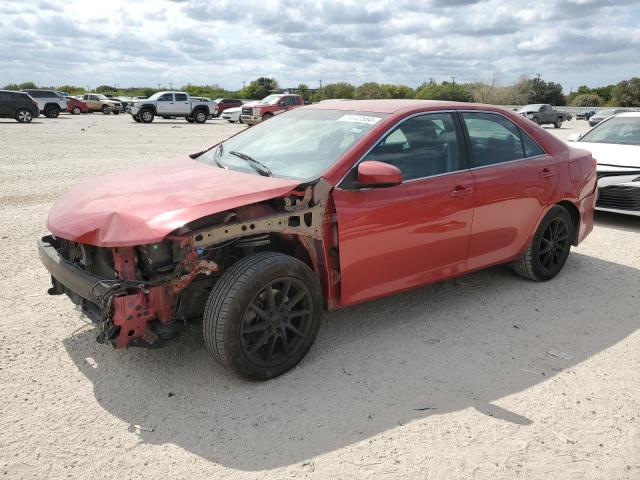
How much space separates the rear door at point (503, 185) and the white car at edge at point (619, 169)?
301cm

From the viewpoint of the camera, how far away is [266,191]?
3383 mm

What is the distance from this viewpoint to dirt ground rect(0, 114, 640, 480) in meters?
2.74

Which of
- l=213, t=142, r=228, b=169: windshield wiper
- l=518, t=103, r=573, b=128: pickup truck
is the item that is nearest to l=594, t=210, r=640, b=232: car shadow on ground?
l=213, t=142, r=228, b=169: windshield wiper

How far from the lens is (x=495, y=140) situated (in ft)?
15.5

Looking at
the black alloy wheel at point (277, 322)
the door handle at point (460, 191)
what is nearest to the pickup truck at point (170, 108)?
the door handle at point (460, 191)

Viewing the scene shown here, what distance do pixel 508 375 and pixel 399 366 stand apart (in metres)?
0.68

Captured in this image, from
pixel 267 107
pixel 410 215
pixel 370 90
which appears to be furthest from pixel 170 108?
pixel 370 90

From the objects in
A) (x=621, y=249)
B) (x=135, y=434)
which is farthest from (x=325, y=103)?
(x=621, y=249)

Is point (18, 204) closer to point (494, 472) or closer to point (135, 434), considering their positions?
point (135, 434)

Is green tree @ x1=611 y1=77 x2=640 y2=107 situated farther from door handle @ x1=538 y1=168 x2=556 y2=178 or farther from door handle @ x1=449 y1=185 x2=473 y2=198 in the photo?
door handle @ x1=449 y1=185 x2=473 y2=198

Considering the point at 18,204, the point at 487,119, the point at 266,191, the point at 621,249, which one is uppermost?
the point at 487,119

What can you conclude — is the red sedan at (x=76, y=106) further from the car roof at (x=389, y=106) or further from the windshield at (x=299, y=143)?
the car roof at (x=389, y=106)

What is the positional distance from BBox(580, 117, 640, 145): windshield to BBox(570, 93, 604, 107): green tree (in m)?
70.1

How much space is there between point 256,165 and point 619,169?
5.71 m
